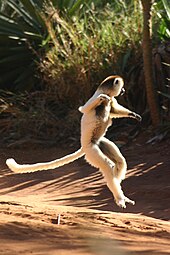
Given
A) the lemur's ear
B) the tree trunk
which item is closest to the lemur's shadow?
the tree trunk

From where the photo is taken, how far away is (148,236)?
23.7 feet

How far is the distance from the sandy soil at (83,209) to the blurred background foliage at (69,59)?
0.86 m

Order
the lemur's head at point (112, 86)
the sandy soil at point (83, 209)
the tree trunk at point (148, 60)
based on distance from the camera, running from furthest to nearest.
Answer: the tree trunk at point (148, 60) → the lemur's head at point (112, 86) → the sandy soil at point (83, 209)

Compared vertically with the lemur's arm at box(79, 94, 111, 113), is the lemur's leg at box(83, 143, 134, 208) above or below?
below

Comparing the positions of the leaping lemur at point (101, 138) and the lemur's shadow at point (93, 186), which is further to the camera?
the lemur's shadow at point (93, 186)

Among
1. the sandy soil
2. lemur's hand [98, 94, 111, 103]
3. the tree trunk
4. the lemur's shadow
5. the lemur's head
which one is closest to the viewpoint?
the sandy soil

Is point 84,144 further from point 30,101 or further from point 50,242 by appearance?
point 30,101

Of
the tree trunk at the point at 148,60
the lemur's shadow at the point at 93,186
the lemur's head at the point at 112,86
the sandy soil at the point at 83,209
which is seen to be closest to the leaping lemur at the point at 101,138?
the lemur's head at the point at 112,86

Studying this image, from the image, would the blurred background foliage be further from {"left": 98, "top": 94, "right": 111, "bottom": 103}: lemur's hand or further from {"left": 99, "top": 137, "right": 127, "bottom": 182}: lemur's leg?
{"left": 98, "top": 94, "right": 111, "bottom": 103}: lemur's hand

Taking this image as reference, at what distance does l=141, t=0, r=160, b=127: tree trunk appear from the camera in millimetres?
13805

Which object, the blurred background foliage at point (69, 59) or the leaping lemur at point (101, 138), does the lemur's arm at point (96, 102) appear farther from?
the blurred background foliage at point (69, 59)

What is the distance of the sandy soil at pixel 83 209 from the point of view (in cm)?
618

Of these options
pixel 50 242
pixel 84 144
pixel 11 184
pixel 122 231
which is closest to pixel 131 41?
pixel 11 184

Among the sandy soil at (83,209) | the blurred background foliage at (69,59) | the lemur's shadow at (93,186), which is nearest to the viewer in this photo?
the sandy soil at (83,209)
